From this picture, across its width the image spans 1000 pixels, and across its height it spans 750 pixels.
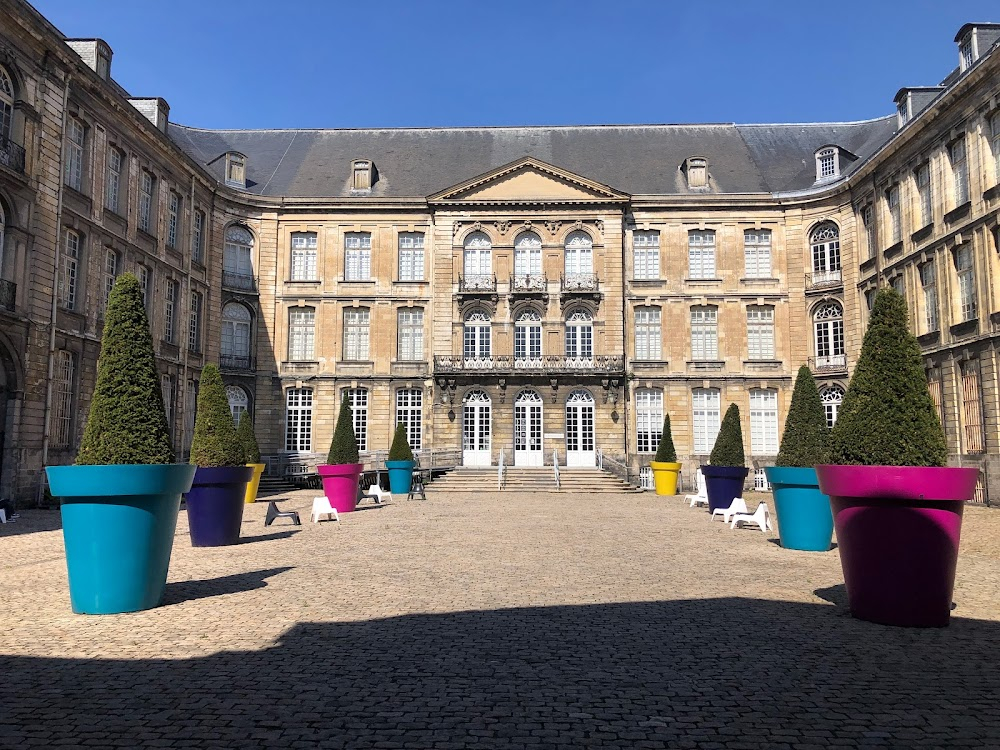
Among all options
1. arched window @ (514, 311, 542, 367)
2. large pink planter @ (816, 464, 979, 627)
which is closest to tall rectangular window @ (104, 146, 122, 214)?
arched window @ (514, 311, 542, 367)

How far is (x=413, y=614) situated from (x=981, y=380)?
779 inches

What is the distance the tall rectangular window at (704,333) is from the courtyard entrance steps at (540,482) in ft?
23.8

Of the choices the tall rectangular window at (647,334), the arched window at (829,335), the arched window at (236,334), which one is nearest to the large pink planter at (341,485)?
the arched window at (236,334)

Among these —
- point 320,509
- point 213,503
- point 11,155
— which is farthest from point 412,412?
point 213,503

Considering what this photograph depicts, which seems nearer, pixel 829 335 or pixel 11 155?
pixel 11 155

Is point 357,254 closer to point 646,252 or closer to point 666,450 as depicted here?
point 646,252

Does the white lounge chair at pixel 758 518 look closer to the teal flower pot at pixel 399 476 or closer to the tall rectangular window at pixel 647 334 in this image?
the teal flower pot at pixel 399 476

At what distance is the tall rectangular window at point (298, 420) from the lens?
101ft

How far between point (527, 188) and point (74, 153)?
16157 mm

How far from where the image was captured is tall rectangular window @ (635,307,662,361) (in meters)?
30.7

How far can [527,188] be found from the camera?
3073 cm

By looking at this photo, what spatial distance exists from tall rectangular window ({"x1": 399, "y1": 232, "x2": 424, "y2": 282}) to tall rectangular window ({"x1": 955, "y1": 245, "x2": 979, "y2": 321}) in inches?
747

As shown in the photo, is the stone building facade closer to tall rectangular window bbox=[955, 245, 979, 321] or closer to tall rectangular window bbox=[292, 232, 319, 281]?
tall rectangular window bbox=[292, 232, 319, 281]

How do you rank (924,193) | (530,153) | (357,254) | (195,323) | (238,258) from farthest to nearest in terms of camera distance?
(530,153) → (357,254) → (238,258) → (195,323) → (924,193)
